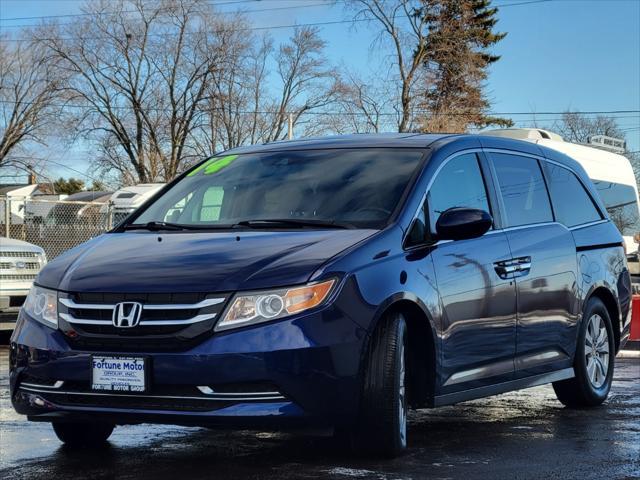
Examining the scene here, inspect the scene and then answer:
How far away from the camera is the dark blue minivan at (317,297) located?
17.1ft

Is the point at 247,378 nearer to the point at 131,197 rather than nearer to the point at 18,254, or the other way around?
the point at 18,254

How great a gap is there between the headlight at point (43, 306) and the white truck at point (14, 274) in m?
8.39

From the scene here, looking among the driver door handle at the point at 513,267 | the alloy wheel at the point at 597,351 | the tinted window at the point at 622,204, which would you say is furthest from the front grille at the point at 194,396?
the tinted window at the point at 622,204

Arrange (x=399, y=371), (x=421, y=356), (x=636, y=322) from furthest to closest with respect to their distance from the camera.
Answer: (x=636, y=322) < (x=421, y=356) < (x=399, y=371)

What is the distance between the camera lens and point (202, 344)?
5.17 metres

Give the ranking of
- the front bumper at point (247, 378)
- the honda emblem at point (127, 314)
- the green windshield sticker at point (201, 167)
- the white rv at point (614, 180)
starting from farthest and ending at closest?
the white rv at point (614, 180), the green windshield sticker at point (201, 167), the honda emblem at point (127, 314), the front bumper at point (247, 378)

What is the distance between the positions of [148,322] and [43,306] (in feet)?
2.39

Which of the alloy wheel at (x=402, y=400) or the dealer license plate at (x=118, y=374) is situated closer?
the dealer license plate at (x=118, y=374)

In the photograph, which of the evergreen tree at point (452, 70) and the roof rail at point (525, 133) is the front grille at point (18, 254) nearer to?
the roof rail at point (525, 133)

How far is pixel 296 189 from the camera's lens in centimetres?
652

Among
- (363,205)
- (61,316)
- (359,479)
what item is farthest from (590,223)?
(61,316)

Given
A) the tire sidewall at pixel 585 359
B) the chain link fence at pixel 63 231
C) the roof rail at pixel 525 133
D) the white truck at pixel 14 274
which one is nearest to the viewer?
the tire sidewall at pixel 585 359

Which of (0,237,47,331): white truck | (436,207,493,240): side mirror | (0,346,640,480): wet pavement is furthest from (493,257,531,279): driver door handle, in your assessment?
(0,237,47,331): white truck

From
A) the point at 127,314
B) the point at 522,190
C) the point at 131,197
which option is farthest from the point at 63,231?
the point at 127,314
